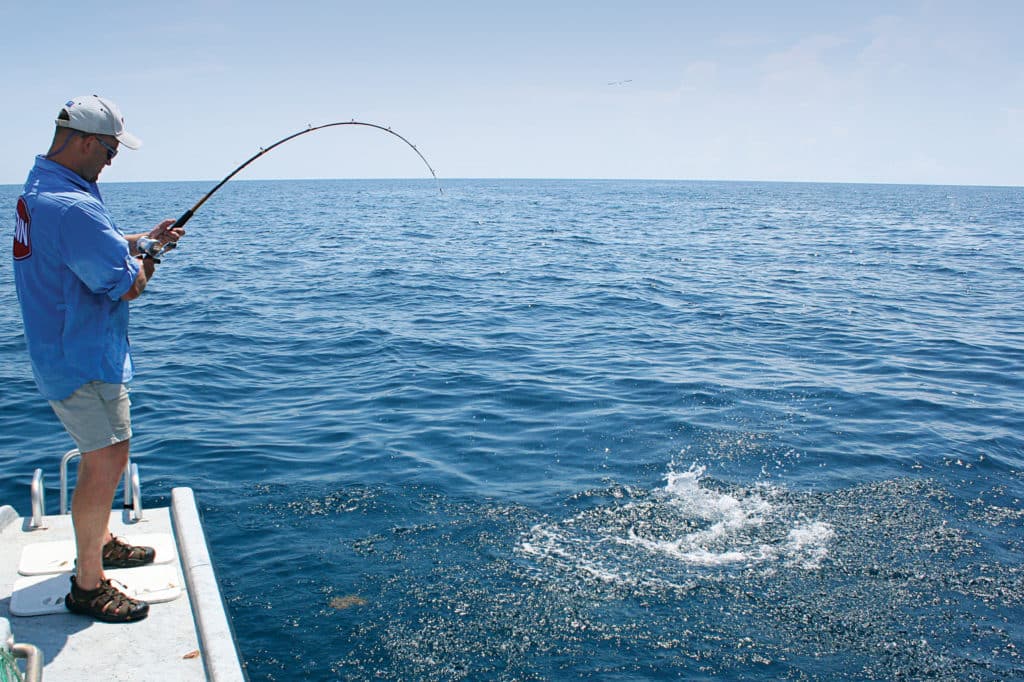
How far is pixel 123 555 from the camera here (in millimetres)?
4215

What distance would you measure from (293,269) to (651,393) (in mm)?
14625

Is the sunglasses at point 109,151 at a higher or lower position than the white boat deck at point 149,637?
higher

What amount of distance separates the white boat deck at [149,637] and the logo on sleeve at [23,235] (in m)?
1.77

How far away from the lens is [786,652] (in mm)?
4797

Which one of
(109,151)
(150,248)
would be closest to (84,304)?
(150,248)

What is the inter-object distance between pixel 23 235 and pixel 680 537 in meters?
4.99

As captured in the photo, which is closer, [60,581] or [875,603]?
[60,581]

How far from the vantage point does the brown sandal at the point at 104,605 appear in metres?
3.76

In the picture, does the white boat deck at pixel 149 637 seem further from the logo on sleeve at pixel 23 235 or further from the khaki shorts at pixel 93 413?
the logo on sleeve at pixel 23 235

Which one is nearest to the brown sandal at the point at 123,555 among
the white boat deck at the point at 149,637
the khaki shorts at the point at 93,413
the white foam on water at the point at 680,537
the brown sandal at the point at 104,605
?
the white boat deck at the point at 149,637

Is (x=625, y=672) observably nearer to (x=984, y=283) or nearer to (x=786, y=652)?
(x=786, y=652)

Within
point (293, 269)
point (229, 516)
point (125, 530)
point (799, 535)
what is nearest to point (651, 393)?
point (799, 535)

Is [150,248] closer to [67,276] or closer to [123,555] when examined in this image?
[67,276]

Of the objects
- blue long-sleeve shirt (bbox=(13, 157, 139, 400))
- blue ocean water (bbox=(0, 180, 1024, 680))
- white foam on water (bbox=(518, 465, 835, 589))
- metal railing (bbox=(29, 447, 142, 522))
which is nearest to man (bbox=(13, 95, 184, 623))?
blue long-sleeve shirt (bbox=(13, 157, 139, 400))
